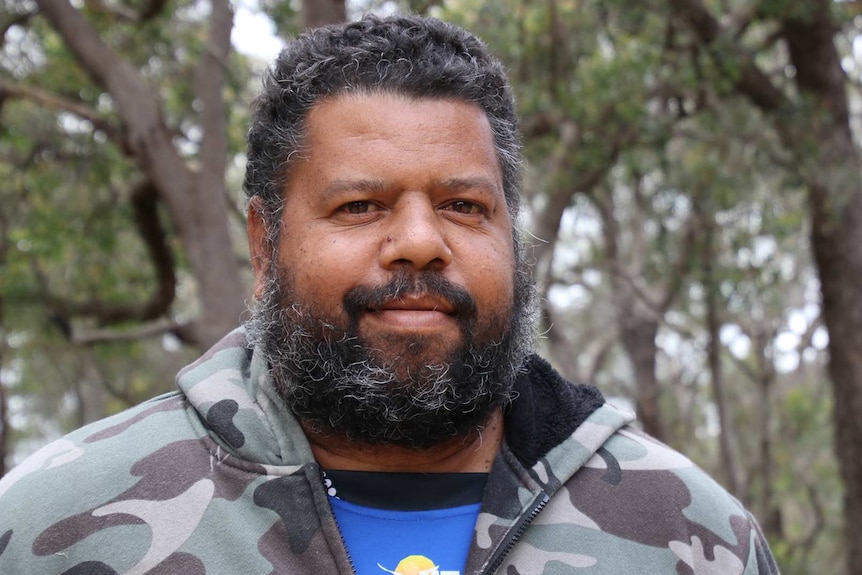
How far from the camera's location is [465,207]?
Answer: 86.0 inches

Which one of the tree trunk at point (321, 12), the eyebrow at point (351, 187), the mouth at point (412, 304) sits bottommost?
the mouth at point (412, 304)

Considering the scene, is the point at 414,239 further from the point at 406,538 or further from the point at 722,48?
the point at 722,48

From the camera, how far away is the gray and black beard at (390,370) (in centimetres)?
204

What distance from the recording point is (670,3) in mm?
8125

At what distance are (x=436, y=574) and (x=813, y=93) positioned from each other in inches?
327

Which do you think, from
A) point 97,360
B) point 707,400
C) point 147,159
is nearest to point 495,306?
point 147,159

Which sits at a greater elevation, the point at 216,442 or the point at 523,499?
the point at 216,442

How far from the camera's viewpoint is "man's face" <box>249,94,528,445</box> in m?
2.04

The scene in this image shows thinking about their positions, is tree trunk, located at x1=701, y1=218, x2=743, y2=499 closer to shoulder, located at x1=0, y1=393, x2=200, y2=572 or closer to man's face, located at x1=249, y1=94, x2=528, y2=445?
man's face, located at x1=249, y1=94, x2=528, y2=445

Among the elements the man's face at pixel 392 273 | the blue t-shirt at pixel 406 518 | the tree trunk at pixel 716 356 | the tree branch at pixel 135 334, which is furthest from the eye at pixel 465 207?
the tree trunk at pixel 716 356

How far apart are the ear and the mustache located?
13.9 inches

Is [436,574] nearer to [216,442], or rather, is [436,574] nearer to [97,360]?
[216,442]

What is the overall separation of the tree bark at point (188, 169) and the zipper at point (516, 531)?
495cm

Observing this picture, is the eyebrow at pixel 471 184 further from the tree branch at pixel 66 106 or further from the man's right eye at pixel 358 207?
the tree branch at pixel 66 106
